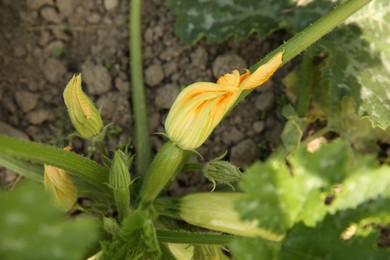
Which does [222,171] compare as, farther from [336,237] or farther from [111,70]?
[111,70]

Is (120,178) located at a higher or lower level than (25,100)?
lower

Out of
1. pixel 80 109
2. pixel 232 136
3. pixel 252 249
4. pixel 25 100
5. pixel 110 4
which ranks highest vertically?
pixel 110 4

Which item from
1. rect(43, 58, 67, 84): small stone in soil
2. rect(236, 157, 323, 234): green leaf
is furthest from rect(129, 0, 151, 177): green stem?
rect(236, 157, 323, 234): green leaf

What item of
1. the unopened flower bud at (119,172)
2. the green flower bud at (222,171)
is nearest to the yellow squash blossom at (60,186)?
the unopened flower bud at (119,172)

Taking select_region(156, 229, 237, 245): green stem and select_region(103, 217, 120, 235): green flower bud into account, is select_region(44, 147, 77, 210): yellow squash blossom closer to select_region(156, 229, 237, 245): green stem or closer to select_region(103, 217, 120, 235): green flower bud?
select_region(103, 217, 120, 235): green flower bud

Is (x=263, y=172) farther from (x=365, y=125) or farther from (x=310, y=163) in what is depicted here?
(x=365, y=125)

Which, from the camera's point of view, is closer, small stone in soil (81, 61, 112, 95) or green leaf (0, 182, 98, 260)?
Result: green leaf (0, 182, 98, 260)

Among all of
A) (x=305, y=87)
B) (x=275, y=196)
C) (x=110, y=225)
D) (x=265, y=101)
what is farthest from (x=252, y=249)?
(x=265, y=101)

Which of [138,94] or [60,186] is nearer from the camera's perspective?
[60,186]
